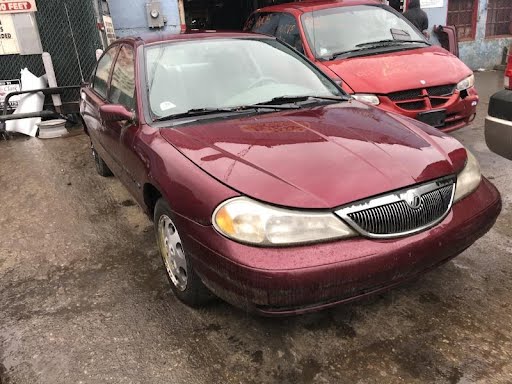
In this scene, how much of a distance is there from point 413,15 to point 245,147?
670 cm

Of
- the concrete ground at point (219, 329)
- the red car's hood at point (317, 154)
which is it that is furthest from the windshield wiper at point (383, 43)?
the red car's hood at point (317, 154)

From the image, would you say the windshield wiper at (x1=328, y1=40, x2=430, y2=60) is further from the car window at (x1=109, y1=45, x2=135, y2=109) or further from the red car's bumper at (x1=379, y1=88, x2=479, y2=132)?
the car window at (x1=109, y1=45, x2=135, y2=109)

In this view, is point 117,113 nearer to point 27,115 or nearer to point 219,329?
point 219,329

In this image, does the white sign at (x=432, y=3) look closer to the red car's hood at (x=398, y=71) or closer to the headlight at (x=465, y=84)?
the red car's hood at (x=398, y=71)

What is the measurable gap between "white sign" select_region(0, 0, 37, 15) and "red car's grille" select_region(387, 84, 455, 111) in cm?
576

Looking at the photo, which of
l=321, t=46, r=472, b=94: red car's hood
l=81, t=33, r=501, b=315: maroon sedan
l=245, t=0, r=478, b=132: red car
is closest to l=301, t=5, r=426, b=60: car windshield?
l=245, t=0, r=478, b=132: red car

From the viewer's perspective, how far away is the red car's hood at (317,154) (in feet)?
7.06

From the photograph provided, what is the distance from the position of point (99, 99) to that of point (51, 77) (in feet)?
12.5

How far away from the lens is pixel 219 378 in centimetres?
227

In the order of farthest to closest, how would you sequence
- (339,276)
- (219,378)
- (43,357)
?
1. (43,357)
2. (219,378)
3. (339,276)

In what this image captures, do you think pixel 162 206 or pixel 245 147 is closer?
pixel 245 147

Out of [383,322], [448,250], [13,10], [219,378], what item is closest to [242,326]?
[219,378]

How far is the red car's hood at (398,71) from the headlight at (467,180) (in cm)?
220

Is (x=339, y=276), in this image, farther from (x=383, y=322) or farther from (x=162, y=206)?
(x=162, y=206)
